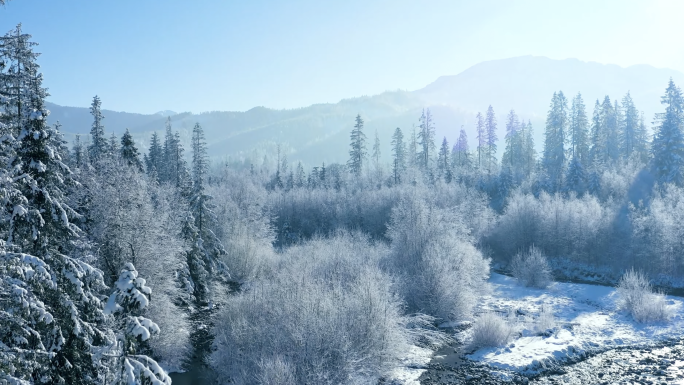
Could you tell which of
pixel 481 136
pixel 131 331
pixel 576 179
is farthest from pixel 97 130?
pixel 481 136

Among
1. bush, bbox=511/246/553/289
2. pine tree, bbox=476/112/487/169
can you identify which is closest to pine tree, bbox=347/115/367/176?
pine tree, bbox=476/112/487/169

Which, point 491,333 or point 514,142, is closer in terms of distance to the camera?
point 491,333

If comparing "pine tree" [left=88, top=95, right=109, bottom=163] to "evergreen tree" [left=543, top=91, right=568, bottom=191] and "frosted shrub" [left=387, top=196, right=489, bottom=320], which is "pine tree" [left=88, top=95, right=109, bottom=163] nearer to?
"frosted shrub" [left=387, top=196, right=489, bottom=320]

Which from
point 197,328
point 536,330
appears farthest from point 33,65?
point 536,330

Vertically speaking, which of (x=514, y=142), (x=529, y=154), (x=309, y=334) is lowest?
(x=309, y=334)

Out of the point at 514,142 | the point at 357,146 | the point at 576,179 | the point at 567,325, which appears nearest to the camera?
the point at 567,325

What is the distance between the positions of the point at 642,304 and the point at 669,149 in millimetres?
34420

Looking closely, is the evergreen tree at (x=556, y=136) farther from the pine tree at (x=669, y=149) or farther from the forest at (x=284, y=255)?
the pine tree at (x=669, y=149)

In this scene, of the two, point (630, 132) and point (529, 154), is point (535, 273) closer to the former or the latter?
point (630, 132)

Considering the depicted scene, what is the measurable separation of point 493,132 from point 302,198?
4411cm

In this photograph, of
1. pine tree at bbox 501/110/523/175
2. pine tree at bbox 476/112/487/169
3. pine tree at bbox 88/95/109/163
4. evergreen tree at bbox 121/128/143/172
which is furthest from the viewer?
pine tree at bbox 476/112/487/169

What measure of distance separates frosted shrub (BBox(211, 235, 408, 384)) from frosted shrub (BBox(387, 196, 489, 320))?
702cm

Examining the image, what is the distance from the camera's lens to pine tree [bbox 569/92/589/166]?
263 feet

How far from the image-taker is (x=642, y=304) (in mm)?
35562
